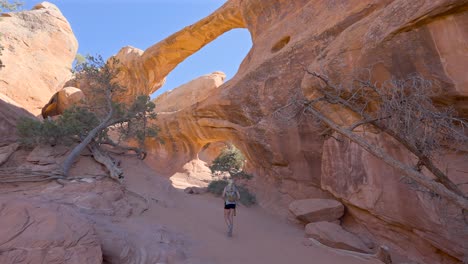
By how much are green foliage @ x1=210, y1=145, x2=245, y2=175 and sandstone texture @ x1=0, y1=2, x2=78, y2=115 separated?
1092 centimetres

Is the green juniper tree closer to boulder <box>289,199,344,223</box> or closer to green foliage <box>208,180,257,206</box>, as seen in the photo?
green foliage <box>208,180,257,206</box>

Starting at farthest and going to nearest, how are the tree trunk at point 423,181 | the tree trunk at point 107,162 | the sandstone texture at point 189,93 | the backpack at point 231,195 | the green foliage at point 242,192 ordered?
the sandstone texture at point 189,93, the green foliage at point 242,192, the tree trunk at point 107,162, the backpack at point 231,195, the tree trunk at point 423,181

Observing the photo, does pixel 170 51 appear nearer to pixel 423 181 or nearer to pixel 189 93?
pixel 189 93

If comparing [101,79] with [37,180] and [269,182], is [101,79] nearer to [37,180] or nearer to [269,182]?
[37,180]

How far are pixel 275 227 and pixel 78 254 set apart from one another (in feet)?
18.7

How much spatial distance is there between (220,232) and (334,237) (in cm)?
238

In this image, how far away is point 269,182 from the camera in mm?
10984

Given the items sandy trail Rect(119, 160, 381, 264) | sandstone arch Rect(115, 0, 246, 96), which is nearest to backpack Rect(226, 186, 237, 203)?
sandy trail Rect(119, 160, 381, 264)

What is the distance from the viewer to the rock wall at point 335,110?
198 inches

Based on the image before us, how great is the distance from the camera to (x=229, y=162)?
14.3 metres

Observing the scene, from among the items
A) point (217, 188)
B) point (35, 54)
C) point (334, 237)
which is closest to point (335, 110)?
point (334, 237)

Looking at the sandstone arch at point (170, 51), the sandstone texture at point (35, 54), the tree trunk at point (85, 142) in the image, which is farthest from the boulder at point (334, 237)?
the sandstone texture at point (35, 54)

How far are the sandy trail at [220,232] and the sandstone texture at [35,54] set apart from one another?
11662mm

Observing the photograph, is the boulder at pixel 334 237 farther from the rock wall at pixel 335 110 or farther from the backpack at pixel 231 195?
the backpack at pixel 231 195
